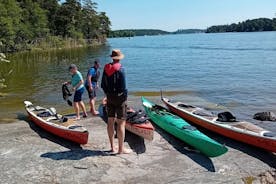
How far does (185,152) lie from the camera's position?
899cm

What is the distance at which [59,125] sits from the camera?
10273 mm

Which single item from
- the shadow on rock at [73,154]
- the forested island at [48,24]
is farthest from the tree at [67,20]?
the shadow on rock at [73,154]

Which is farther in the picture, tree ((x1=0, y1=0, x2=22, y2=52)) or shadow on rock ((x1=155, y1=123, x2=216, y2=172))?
tree ((x1=0, y1=0, x2=22, y2=52))

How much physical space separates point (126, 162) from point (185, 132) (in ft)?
6.98

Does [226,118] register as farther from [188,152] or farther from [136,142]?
[136,142]

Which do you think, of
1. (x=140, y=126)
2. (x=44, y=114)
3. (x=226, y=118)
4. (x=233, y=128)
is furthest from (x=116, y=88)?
(x=44, y=114)

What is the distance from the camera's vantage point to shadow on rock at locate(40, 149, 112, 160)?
8491 millimetres

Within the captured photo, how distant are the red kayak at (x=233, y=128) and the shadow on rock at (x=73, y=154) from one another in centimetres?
351

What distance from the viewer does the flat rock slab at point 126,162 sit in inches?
291

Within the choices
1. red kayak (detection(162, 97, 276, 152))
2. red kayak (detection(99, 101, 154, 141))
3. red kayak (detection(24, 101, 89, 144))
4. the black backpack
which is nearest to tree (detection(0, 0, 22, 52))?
red kayak (detection(24, 101, 89, 144))

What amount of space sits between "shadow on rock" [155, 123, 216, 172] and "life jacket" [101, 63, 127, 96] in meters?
2.19

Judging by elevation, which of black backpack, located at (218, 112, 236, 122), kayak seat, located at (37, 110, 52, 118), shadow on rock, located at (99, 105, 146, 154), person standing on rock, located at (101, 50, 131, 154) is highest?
person standing on rock, located at (101, 50, 131, 154)

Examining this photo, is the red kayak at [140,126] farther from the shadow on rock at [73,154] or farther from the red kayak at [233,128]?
the red kayak at [233,128]

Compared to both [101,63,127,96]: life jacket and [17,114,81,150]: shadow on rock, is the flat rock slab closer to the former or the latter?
[17,114,81,150]: shadow on rock
